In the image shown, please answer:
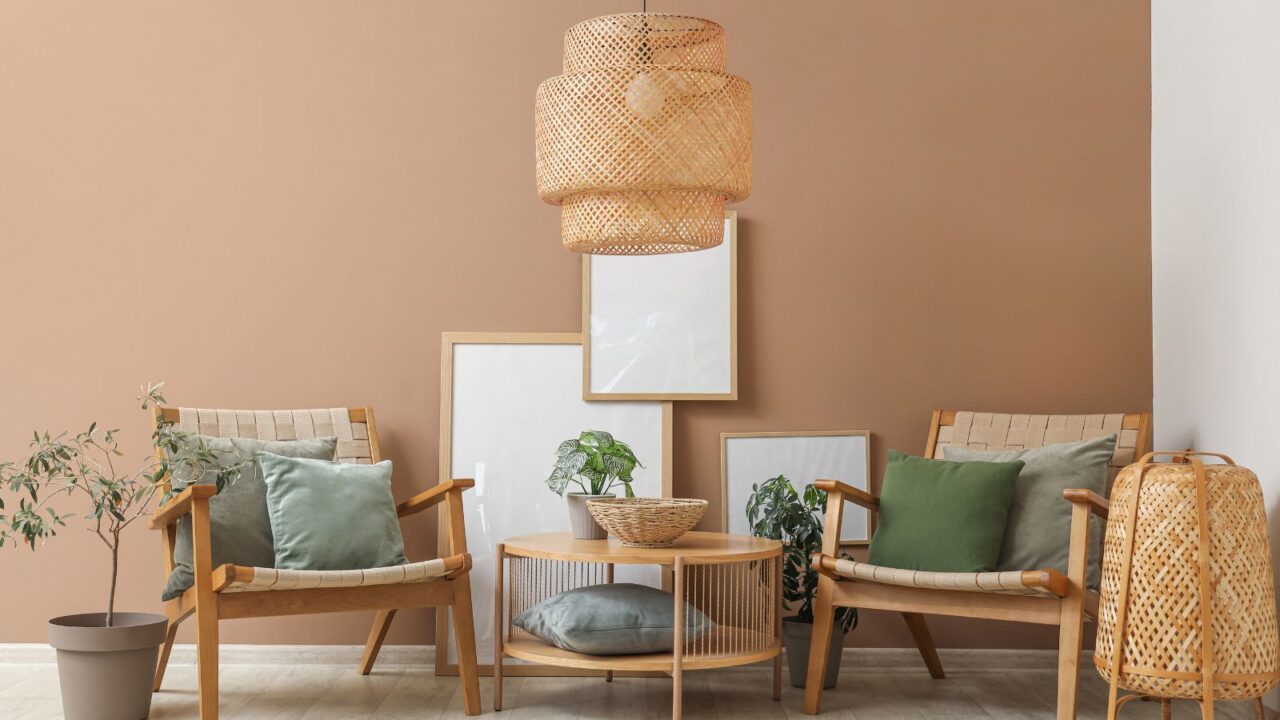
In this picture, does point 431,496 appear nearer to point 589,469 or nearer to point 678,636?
point 589,469

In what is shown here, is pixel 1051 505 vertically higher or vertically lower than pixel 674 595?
higher

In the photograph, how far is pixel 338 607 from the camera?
117 inches

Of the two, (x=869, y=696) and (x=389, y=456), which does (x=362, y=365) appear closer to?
(x=389, y=456)

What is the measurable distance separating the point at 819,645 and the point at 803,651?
A: 0.98 ft

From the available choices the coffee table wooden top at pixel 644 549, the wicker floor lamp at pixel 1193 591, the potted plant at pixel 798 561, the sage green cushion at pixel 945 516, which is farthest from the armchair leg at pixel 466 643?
the wicker floor lamp at pixel 1193 591

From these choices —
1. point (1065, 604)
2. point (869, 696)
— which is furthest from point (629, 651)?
point (1065, 604)

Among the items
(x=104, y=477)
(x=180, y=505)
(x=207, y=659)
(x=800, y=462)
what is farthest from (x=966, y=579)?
(x=104, y=477)

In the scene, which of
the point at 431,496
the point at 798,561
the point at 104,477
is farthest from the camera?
the point at 798,561

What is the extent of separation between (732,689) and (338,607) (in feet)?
4.08

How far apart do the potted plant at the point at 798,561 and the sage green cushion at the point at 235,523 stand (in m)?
1.48

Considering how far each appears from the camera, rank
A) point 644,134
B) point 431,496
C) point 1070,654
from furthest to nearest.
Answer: point 431,496 → point 1070,654 → point 644,134

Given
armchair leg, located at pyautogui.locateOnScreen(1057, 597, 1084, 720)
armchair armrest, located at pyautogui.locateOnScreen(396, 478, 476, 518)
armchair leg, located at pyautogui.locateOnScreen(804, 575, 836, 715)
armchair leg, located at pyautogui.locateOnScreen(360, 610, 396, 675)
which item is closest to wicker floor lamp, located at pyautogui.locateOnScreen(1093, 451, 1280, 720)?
armchair leg, located at pyautogui.locateOnScreen(1057, 597, 1084, 720)

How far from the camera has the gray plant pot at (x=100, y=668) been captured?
2.98 metres

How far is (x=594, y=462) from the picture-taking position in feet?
10.9
